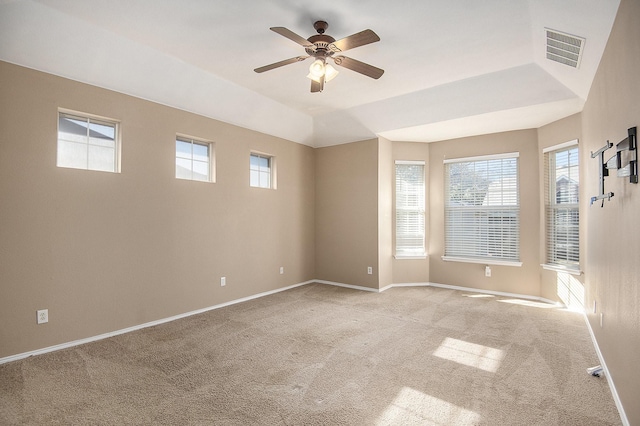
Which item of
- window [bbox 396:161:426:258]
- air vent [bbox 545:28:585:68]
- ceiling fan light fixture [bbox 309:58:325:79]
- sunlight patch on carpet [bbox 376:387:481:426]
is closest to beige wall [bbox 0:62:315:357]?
ceiling fan light fixture [bbox 309:58:325:79]

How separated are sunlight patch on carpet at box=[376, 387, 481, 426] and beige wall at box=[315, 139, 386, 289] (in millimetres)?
3180

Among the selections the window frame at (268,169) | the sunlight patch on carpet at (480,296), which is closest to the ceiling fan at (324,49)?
the window frame at (268,169)

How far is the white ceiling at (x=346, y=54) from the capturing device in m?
2.64

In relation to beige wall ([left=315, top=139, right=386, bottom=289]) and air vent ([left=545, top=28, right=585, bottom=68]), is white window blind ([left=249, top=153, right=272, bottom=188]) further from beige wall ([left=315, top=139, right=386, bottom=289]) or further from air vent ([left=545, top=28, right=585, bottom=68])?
air vent ([left=545, top=28, right=585, bottom=68])

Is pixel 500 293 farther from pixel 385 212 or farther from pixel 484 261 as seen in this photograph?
pixel 385 212

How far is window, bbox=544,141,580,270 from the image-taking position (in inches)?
172

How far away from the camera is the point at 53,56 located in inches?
116

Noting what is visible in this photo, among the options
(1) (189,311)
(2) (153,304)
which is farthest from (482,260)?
(2) (153,304)

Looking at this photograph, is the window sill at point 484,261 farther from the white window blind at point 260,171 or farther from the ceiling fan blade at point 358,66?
the ceiling fan blade at point 358,66

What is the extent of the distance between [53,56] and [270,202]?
3144mm

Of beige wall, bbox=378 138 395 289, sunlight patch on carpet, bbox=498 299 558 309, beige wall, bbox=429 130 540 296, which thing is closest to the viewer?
sunlight patch on carpet, bbox=498 299 558 309

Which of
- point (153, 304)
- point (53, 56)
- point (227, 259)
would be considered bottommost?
point (153, 304)

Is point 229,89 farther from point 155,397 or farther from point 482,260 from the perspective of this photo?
point 482,260

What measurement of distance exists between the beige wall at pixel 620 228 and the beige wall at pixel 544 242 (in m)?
1.20
